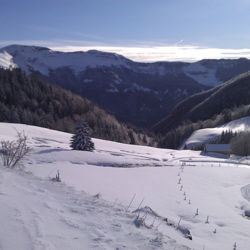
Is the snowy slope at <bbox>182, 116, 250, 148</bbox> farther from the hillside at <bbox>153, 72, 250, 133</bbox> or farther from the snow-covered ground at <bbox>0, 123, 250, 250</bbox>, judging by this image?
the snow-covered ground at <bbox>0, 123, 250, 250</bbox>

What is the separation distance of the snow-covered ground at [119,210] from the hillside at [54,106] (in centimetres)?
6600

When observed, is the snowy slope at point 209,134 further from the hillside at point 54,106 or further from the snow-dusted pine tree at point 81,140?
the snow-dusted pine tree at point 81,140

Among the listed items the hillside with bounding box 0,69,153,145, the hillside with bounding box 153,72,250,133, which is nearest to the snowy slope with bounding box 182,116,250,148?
A: the hillside with bounding box 0,69,153,145

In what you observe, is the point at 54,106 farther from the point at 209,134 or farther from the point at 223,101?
the point at 223,101

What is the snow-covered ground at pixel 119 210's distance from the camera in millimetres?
3814

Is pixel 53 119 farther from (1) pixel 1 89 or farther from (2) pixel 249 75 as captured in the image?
(2) pixel 249 75

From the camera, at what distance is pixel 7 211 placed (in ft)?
13.8

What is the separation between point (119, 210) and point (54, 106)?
90.5 meters

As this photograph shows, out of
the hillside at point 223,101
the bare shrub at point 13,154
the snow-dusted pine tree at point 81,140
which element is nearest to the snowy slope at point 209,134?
the snow-dusted pine tree at point 81,140

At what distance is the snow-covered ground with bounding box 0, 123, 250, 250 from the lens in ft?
12.5

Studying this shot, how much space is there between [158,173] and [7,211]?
8.73m

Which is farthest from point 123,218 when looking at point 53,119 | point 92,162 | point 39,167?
point 53,119

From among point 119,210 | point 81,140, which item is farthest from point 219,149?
point 119,210

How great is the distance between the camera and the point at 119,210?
541cm
